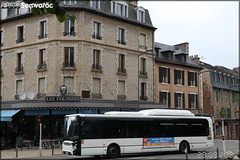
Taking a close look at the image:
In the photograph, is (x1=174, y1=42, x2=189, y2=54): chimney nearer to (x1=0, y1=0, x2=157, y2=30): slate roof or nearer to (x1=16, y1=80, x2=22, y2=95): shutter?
(x1=0, y1=0, x2=157, y2=30): slate roof

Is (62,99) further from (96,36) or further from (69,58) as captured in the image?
(96,36)

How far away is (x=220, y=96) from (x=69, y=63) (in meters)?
26.9

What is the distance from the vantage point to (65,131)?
17.0 metres

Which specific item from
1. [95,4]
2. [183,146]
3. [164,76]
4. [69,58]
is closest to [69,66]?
[69,58]

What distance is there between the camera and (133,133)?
17688 mm

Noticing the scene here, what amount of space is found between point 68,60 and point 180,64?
1566 centimetres

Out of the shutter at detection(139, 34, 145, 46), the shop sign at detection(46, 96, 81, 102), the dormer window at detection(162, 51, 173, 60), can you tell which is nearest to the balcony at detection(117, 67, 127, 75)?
the shutter at detection(139, 34, 145, 46)

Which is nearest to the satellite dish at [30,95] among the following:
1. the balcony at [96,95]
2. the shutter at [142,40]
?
the balcony at [96,95]

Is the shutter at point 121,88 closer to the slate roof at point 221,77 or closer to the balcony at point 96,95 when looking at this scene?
the balcony at point 96,95

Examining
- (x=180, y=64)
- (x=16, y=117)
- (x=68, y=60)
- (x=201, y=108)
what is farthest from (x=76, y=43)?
(x=201, y=108)

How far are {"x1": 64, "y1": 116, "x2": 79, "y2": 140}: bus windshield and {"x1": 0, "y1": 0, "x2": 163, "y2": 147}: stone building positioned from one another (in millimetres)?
7331

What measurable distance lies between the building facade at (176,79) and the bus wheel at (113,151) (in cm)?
1637

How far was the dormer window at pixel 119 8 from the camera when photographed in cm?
2925

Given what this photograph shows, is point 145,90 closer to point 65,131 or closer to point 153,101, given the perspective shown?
point 153,101
